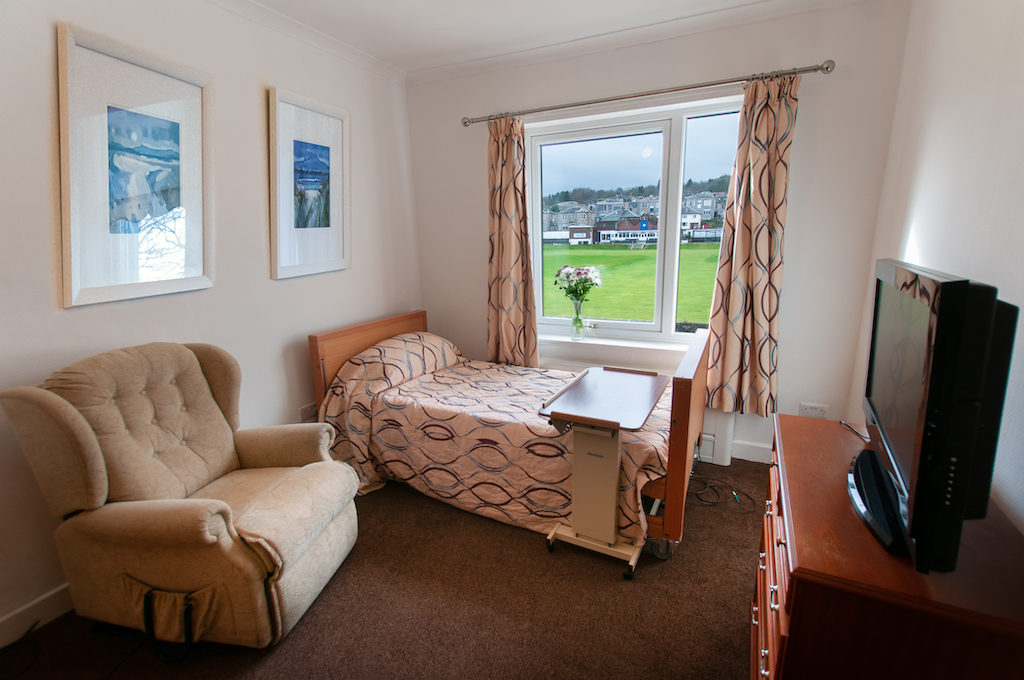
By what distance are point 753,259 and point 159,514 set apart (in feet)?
9.51

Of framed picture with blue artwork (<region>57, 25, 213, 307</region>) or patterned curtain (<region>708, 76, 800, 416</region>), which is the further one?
patterned curtain (<region>708, 76, 800, 416</region>)

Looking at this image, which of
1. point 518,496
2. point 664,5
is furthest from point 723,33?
point 518,496

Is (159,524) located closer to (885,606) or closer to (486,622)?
(486,622)

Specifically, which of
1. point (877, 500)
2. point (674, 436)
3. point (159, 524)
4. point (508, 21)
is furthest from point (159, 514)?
point (508, 21)

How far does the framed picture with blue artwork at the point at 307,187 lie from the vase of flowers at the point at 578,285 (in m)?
1.47

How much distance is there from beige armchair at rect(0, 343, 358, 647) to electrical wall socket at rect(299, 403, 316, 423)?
0.93 meters

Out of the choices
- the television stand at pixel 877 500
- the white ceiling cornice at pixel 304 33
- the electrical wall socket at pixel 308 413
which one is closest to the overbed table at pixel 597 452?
the television stand at pixel 877 500

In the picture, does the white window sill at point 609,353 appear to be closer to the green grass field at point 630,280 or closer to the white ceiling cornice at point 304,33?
the green grass field at point 630,280

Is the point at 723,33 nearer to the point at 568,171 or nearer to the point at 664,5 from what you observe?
the point at 664,5

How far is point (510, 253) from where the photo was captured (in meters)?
3.35

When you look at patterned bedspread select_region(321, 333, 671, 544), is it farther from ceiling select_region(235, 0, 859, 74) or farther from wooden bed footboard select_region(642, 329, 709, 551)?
ceiling select_region(235, 0, 859, 74)

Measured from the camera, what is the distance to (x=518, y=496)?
7.94 ft

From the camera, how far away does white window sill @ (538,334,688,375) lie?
10.4ft

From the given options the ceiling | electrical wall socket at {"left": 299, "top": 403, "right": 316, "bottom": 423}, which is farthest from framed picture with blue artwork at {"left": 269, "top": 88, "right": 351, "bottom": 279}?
electrical wall socket at {"left": 299, "top": 403, "right": 316, "bottom": 423}
